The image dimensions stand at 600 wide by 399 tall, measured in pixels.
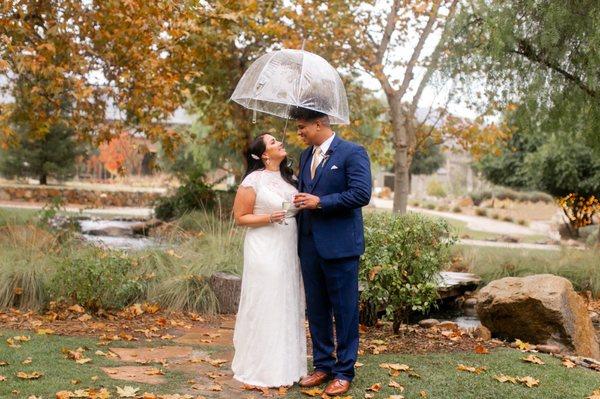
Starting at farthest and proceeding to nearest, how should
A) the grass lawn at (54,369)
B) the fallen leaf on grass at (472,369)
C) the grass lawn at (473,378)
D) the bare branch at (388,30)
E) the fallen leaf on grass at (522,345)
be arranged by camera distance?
1. the bare branch at (388,30)
2. the fallen leaf on grass at (522,345)
3. the fallen leaf on grass at (472,369)
4. the grass lawn at (473,378)
5. the grass lawn at (54,369)

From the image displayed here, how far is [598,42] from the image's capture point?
27.5 ft

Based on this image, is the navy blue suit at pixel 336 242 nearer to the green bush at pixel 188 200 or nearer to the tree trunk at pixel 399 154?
the tree trunk at pixel 399 154

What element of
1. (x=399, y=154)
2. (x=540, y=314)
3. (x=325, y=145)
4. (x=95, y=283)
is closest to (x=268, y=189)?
(x=325, y=145)

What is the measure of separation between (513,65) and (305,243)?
546 centimetres

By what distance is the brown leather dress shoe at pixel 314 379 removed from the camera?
539 cm

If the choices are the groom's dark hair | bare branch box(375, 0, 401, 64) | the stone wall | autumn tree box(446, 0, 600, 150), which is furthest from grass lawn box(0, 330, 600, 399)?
the stone wall

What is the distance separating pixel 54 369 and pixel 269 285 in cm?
187

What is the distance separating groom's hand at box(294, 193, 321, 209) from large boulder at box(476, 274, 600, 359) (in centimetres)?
321

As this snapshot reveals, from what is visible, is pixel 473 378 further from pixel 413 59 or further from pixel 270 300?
pixel 413 59

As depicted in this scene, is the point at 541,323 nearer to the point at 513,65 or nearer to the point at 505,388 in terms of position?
the point at 505,388

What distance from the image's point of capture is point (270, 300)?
5.40 m

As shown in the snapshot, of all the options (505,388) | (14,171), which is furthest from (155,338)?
(14,171)

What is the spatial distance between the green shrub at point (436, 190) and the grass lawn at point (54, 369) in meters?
43.0

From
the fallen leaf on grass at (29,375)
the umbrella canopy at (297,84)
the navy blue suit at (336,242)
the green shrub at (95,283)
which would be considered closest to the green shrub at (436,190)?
the green shrub at (95,283)
